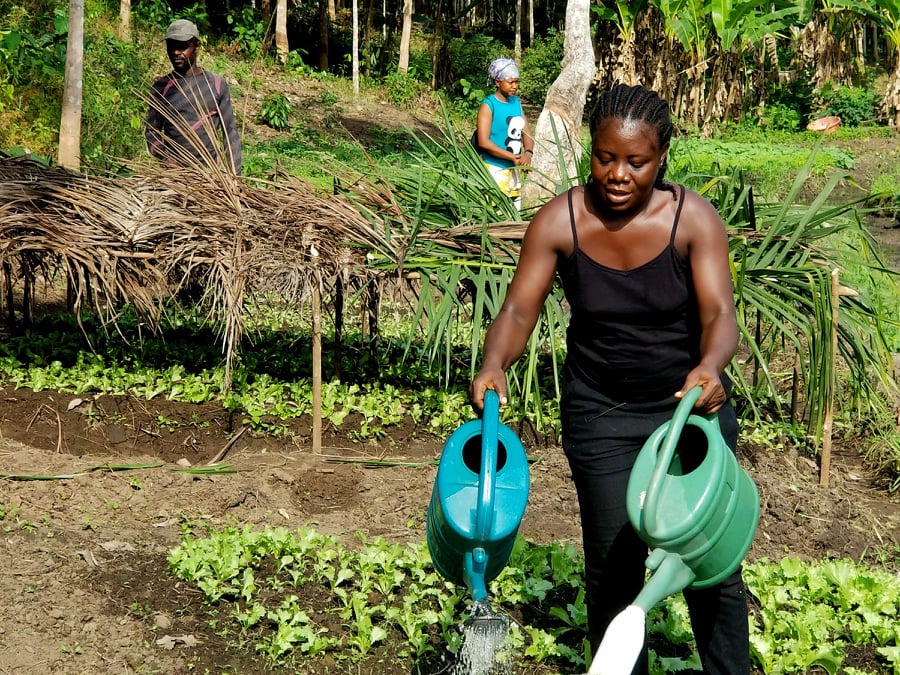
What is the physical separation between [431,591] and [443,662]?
341 millimetres

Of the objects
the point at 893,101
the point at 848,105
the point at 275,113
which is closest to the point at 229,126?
the point at 275,113

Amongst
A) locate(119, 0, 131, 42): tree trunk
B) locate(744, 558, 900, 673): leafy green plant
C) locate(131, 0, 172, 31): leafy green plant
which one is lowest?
locate(744, 558, 900, 673): leafy green plant

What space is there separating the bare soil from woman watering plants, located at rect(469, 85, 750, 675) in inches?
41.5

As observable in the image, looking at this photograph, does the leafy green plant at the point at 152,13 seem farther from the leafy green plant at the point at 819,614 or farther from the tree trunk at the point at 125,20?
the leafy green plant at the point at 819,614

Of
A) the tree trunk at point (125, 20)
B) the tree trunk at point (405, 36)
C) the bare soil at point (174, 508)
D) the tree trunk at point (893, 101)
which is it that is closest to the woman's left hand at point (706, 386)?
the bare soil at point (174, 508)

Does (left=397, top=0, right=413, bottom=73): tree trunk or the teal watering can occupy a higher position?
(left=397, top=0, right=413, bottom=73): tree trunk

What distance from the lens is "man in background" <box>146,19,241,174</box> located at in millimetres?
5513

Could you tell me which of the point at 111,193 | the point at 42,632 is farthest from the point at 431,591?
the point at 111,193

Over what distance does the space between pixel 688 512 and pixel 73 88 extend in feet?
18.1

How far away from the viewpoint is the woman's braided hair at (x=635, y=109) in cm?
231

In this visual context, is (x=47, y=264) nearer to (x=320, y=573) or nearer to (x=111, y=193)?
(x=111, y=193)

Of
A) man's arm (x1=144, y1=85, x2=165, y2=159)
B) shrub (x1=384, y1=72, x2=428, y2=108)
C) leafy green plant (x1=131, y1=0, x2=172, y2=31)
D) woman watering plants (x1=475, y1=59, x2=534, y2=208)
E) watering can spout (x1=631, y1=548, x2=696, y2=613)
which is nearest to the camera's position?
watering can spout (x1=631, y1=548, x2=696, y2=613)

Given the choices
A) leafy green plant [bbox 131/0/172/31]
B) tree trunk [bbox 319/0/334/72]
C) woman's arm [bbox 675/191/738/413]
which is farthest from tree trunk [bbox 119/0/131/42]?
woman's arm [bbox 675/191/738/413]

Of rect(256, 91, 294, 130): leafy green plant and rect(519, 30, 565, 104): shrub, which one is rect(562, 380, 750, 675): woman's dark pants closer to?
rect(256, 91, 294, 130): leafy green plant
